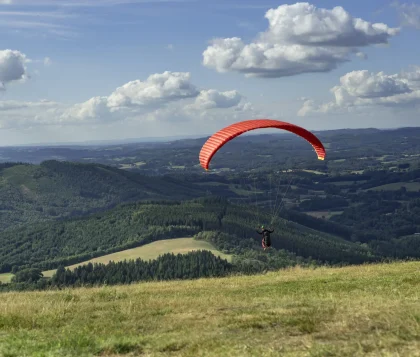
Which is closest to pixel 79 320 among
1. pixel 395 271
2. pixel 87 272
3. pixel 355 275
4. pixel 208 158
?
pixel 208 158

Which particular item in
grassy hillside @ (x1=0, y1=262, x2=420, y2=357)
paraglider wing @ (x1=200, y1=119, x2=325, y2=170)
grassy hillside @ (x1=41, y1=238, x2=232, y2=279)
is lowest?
grassy hillside @ (x1=41, y1=238, x2=232, y2=279)

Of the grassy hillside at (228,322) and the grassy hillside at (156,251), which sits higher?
the grassy hillside at (228,322)

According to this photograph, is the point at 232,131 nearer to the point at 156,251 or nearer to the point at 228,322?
the point at 228,322

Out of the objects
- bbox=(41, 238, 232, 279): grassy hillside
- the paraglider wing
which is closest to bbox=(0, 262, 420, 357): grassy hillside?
the paraglider wing

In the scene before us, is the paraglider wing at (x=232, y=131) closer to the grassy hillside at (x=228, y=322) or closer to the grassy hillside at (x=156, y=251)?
the grassy hillside at (x=228, y=322)

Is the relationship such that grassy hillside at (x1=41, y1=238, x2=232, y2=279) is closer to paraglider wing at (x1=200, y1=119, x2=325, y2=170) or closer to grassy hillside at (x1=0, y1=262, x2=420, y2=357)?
paraglider wing at (x1=200, y1=119, x2=325, y2=170)

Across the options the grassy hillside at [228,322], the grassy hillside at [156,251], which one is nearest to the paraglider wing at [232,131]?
the grassy hillside at [228,322]

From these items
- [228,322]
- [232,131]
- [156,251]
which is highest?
[232,131]

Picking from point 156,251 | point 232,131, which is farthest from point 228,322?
point 156,251

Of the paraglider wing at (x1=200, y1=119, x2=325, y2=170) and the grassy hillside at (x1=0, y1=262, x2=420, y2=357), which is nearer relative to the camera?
the grassy hillside at (x1=0, y1=262, x2=420, y2=357)

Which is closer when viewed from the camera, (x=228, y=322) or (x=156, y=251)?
(x=228, y=322)
